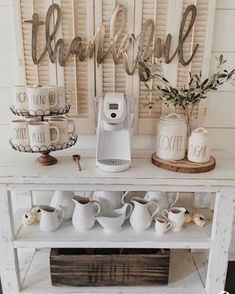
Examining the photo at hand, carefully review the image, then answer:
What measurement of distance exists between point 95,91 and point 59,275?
83 centimetres

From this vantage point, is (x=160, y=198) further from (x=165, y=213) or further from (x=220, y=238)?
(x=220, y=238)

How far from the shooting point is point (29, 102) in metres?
1.14

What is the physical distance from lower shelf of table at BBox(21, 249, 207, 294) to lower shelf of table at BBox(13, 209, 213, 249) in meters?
0.23

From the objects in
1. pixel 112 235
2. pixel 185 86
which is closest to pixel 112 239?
pixel 112 235

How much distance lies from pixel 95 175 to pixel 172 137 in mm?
341

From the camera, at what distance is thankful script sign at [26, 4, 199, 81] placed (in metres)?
1.24

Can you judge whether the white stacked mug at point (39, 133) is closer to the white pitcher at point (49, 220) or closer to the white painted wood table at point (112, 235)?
the white painted wood table at point (112, 235)

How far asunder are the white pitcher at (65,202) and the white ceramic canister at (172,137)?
1.52 ft

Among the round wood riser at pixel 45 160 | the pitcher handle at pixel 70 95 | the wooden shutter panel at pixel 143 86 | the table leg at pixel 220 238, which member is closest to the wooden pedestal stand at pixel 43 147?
the round wood riser at pixel 45 160

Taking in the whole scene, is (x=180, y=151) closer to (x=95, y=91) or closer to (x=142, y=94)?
(x=142, y=94)

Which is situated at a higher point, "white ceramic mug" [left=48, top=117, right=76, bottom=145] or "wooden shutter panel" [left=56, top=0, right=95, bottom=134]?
"wooden shutter panel" [left=56, top=0, right=95, bottom=134]

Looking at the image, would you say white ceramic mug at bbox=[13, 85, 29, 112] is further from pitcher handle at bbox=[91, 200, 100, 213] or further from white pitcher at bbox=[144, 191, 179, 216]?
white pitcher at bbox=[144, 191, 179, 216]

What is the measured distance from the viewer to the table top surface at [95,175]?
1.08m

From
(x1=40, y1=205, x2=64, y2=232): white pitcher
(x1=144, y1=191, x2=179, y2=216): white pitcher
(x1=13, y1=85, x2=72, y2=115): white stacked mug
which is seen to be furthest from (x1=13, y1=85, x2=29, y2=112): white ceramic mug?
(x1=144, y1=191, x2=179, y2=216): white pitcher
